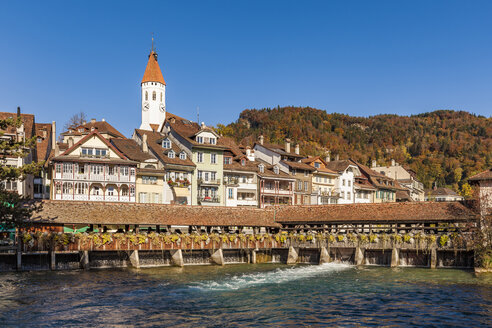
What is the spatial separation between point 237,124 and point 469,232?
125 m

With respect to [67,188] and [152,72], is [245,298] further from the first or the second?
[152,72]

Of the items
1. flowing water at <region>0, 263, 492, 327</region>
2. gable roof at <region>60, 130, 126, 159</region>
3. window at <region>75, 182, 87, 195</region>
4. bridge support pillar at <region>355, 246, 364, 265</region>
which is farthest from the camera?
gable roof at <region>60, 130, 126, 159</region>

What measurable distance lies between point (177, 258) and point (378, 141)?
154m

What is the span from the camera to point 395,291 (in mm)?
30469

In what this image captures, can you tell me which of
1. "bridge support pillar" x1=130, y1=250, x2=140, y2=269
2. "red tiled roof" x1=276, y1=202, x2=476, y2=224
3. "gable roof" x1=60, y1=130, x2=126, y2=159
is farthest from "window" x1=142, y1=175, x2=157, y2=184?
"bridge support pillar" x1=130, y1=250, x2=140, y2=269

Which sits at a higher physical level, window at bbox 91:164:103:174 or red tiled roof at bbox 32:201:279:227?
window at bbox 91:164:103:174

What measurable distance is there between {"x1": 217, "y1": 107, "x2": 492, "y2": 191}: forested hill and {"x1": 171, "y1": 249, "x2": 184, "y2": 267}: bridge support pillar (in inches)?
3797

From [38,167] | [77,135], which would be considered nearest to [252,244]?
[38,167]

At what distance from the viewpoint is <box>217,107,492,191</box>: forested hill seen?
507 ft

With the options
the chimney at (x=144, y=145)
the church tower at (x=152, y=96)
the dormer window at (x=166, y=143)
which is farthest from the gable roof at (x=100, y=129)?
the church tower at (x=152, y=96)

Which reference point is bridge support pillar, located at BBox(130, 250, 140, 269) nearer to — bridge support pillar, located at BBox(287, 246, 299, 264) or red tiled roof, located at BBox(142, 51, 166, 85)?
bridge support pillar, located at BBox(287, 246, 299, 264)

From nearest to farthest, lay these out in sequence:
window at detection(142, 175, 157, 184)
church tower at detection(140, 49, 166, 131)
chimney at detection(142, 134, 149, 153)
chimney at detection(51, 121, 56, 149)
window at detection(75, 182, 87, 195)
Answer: window at detection(75, 182, 87, 195) → window at detection(142, 175, 157, 184) → chimney at detection(142, 134, 149, 153) → chimney at detection(51, 121, 56, 149) → church tower at detection(140, 49, 166, 131)

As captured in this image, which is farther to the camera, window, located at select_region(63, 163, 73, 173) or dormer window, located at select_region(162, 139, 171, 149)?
dormer window, located at select_region(162, 139, 171, 149)

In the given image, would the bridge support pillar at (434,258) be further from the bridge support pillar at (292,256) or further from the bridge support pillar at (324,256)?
the bridge support pillar at (292,256)
